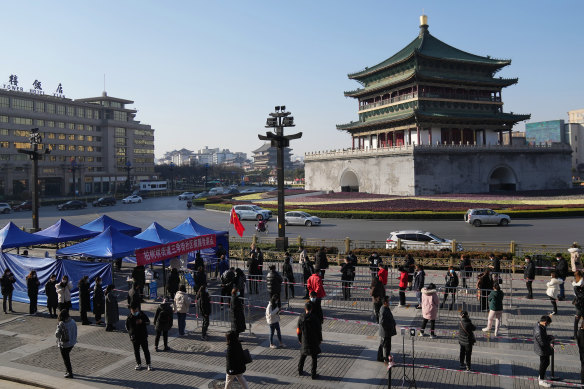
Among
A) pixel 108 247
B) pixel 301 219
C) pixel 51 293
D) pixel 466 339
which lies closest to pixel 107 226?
pixel 108 247

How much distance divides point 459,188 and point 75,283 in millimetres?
46142

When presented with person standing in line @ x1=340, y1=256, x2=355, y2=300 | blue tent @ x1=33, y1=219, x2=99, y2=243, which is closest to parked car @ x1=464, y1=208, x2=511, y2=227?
person standing in line @ x1=340, y1=256, x2=355, y2=300

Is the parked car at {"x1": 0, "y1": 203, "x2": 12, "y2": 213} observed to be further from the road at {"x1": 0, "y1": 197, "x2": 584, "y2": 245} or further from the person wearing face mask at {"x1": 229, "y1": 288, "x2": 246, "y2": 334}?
the person wearing face mask at {"x1": 229, "y1": 288, "x2": 246, "y2": 334}

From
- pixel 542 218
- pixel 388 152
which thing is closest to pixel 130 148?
pixel 388 152

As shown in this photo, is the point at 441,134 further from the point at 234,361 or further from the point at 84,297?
the point at 234,361

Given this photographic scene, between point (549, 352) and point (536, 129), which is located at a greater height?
point (536, 129)

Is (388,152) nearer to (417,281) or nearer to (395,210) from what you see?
(395,210)

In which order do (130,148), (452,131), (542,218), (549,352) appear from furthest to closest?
(130,148) → (452,131) → (542,218) → (549,352)

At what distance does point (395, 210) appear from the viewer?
122 ft

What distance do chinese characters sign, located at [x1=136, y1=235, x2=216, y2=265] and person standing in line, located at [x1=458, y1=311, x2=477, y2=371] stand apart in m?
10.2

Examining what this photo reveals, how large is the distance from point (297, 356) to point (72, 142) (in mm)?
88035

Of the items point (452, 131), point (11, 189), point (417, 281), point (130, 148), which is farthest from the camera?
point (130, 148)

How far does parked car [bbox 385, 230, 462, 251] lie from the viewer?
2128 centimetres

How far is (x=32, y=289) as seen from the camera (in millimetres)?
14195
